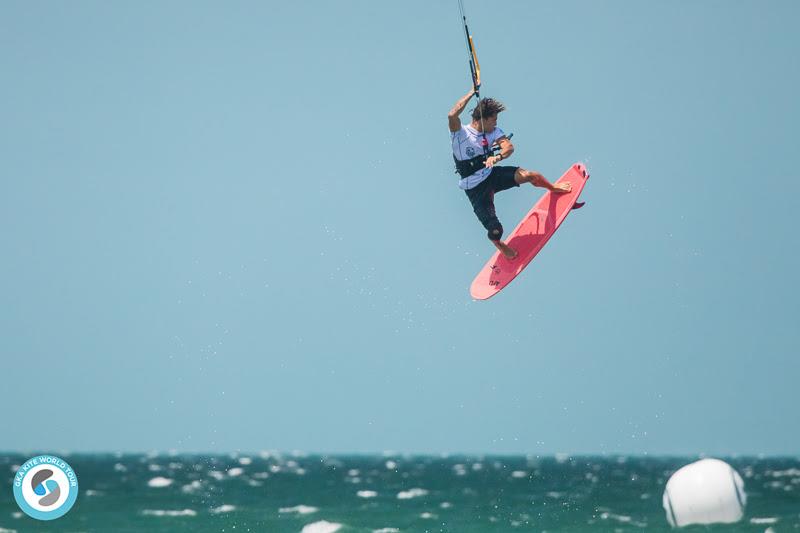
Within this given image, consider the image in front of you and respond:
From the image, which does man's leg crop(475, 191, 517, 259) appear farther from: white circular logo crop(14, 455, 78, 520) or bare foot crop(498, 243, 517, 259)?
white circular logo crop(14, 455, 78, 520)

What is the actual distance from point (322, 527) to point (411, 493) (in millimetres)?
14084

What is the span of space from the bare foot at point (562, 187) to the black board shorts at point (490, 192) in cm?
68

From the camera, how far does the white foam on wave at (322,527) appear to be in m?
25.2

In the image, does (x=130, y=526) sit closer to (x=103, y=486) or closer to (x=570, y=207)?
(x=570, y=207)

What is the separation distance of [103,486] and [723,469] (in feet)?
106

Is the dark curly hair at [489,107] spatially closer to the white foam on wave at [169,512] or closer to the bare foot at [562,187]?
the bare foot at [562,187]

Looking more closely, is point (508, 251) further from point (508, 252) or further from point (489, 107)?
point (489, 107)

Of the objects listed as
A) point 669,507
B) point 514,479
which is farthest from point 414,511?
point 514,479

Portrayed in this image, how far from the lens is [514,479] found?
5131cm

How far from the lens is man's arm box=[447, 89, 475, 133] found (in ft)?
44.5

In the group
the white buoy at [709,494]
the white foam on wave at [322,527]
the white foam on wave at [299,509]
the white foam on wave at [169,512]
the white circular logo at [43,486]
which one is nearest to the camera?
the white buoy at [709,494]

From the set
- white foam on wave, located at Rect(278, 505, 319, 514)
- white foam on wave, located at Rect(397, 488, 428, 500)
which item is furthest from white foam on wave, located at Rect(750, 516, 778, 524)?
white foam on wave, located at Rect(397, 488, 428, 500)

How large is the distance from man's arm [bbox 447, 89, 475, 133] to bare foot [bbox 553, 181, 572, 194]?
1994mm

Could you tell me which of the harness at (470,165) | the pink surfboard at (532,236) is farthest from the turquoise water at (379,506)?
the harness at (470,165)
